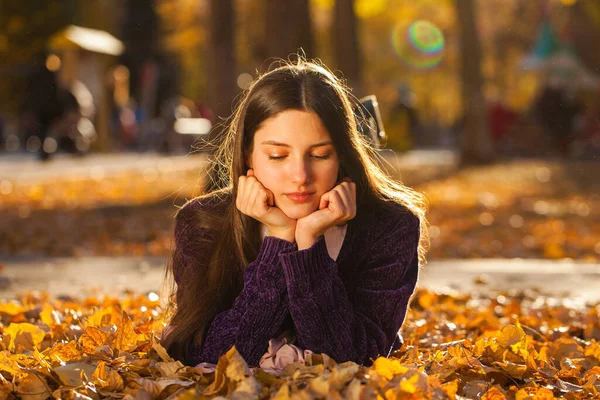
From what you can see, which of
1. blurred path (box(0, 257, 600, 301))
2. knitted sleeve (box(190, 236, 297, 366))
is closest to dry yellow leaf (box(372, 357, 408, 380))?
knitted sleeve (box(190, 236, 297, 366))

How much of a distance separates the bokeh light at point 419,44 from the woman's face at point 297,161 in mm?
53417

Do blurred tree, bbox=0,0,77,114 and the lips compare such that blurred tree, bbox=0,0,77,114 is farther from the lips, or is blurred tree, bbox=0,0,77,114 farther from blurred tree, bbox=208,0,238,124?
the lips

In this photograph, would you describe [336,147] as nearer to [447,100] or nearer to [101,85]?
[101,85]

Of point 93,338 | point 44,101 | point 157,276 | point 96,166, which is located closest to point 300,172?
point 93,338

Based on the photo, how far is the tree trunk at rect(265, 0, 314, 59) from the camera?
46.3 ft

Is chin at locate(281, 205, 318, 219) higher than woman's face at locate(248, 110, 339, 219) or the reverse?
the reverse

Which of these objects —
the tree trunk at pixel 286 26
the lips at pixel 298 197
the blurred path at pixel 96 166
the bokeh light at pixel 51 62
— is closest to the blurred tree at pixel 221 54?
the tree trunk at pixel 286 26

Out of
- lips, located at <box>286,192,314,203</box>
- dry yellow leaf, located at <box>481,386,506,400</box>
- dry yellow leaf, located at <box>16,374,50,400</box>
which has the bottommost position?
dry yellow leaf, located at <box>481,386,506,400</box>

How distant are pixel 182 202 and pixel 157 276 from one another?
7.31 m

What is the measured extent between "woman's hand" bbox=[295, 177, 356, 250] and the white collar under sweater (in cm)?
22

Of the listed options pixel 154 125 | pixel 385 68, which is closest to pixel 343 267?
pixel 154 125

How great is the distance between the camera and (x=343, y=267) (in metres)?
4.00

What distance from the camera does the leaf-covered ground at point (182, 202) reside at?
10430 mm

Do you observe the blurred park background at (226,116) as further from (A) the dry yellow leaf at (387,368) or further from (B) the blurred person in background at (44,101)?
(A) the dry yellow leaf at (387,368)
